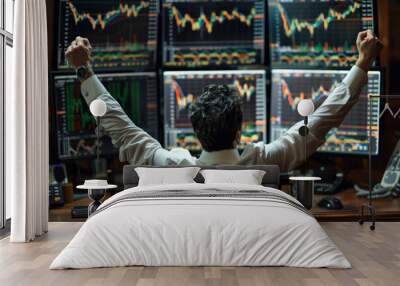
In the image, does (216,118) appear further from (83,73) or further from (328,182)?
(83,73)

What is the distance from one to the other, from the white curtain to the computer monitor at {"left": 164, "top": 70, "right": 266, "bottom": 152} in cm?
127

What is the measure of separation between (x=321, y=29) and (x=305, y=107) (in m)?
0.83

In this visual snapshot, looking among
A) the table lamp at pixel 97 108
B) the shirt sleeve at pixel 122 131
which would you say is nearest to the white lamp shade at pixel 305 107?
the shirt sleeve at pixel 122 131

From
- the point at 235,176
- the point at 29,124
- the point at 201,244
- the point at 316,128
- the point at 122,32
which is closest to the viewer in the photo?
the point at 201,244

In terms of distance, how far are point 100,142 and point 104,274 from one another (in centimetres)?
248

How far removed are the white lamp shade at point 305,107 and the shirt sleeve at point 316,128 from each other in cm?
23

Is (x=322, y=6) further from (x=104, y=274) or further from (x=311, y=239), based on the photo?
(x=104, y=274)

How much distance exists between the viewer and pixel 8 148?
6246 millimetres

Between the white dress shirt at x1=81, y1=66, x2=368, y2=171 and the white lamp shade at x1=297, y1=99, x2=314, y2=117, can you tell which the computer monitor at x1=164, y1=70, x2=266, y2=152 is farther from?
the white lamp shade at x1=297, y1=99, x2=314, y2=117

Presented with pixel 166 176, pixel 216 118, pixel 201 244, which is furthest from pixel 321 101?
pixel 201 244

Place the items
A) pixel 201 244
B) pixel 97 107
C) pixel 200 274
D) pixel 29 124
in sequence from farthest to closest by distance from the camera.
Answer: pixel 97 107 → pixel 29 124 → pixel 201 244 → pixel 200 274

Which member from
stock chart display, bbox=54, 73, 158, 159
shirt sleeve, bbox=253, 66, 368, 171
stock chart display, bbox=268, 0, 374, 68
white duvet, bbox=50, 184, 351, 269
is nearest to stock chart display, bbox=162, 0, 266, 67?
stock chart display, bbox=268, 0, 374, 68

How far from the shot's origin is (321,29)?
6.20m

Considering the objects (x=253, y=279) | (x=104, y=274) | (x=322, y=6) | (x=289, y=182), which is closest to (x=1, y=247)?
(x=104, y=274)
